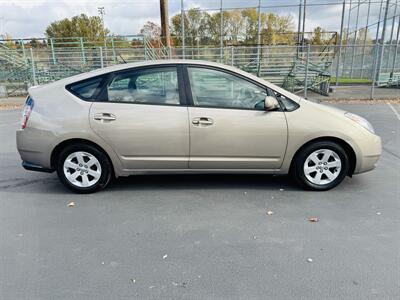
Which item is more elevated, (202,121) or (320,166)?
(202,121)

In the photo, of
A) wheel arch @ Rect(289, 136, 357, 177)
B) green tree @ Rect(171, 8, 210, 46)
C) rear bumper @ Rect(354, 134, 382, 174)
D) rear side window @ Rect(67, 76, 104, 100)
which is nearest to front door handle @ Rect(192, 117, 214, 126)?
wheel arch @ Rect(289, 136, 357, 177)

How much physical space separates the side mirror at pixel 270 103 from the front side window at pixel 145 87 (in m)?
1.03

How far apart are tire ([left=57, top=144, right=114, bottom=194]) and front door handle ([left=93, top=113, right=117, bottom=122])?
37cm

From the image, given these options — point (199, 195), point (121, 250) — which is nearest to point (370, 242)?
point (199, 195)

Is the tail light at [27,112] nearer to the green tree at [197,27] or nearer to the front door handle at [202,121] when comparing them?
the front door handle at [202,121]

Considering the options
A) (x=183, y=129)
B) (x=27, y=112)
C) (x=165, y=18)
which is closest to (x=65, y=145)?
(x=27, y=112)

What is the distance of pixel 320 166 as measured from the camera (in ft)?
12.7

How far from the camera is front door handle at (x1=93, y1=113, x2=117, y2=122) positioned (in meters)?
3.70

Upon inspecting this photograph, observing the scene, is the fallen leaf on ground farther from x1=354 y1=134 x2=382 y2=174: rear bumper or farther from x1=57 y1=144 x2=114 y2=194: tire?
x1=57 y1=144 x2=114 y2=194: tire

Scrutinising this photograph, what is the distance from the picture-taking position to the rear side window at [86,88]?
3795 mm

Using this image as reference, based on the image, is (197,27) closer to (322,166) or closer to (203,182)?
(203,182)

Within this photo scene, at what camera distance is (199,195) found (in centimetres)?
389

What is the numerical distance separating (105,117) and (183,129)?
0.92 metres

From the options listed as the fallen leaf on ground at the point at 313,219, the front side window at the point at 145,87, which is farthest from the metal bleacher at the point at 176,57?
the fallen leaf on ground at the point at 313,219
